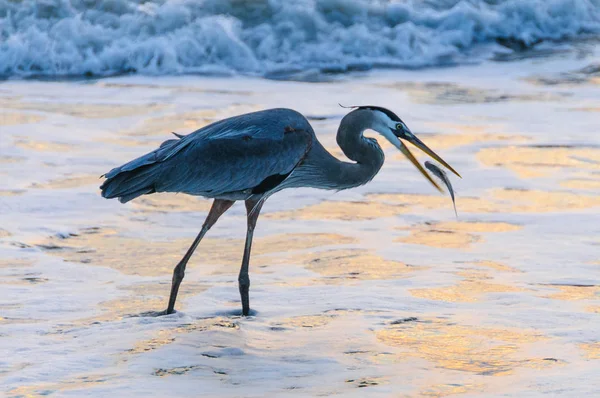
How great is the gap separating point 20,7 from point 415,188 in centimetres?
1011

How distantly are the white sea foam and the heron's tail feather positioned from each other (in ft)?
31.3

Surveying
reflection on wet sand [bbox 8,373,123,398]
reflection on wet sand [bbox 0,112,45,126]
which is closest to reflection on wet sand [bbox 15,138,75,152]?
reflection on wet sand [bbox 0,112,45,126]

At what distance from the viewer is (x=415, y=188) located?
355 inches

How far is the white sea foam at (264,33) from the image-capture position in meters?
16.0

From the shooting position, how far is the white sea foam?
A: 630 inches

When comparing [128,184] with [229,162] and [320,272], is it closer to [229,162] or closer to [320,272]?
[229,162]

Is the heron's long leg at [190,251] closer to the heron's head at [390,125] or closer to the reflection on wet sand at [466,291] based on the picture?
the heron's head at [390,125]

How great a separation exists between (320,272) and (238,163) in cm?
110

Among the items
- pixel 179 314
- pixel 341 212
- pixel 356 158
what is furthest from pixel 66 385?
pixel 341 212

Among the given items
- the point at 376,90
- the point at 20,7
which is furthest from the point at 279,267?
the point at 20,7

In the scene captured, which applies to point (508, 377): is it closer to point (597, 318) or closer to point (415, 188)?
point (597, 318)

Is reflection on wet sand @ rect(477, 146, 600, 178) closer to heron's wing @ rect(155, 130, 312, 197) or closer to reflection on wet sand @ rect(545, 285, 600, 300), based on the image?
reflection on wet sand @ rect(545, 285, 600, 300)

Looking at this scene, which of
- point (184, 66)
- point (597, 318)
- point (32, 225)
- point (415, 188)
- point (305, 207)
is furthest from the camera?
point (184, 66)

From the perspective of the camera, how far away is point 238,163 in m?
6.04
